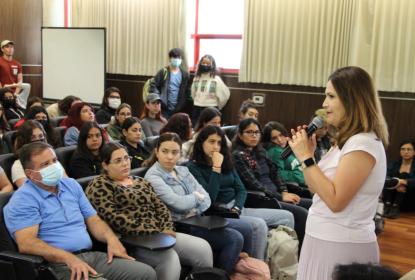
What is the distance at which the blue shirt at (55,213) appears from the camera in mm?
2129

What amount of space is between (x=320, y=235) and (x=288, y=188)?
2343 mm

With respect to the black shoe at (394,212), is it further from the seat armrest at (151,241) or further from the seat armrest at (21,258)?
the seat armrest at (21,258)

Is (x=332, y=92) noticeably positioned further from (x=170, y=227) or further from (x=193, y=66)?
(x=193, y=66)

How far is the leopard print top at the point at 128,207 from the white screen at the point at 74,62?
484 cm

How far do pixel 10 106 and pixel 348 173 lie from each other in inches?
183

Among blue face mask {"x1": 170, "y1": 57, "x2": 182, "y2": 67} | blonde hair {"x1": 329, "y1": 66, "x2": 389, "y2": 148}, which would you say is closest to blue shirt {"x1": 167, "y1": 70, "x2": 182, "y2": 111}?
blue face mask {"x1": 170, "y1": 57, "x2": 182, "y2": 67}

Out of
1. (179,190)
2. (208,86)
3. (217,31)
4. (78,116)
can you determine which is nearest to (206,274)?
(179,190)

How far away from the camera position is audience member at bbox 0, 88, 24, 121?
5.16 m

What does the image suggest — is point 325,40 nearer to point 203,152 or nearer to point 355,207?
point 203,152

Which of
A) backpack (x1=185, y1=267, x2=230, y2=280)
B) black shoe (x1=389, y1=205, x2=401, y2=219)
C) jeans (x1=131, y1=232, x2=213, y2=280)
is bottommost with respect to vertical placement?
black shoe (x1=389, y1=205, x2=401, y2=219)

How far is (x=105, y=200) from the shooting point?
98.0 inches

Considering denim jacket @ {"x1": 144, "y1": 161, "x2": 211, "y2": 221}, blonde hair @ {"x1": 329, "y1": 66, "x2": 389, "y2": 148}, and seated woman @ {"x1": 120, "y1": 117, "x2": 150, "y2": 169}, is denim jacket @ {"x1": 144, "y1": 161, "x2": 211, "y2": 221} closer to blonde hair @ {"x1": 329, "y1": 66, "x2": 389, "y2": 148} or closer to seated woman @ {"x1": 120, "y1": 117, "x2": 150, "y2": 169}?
seated woman @ {"x1": 120, "y1": 117, "x2": 150, "y2": 169}

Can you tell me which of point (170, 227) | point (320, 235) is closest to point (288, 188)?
point (170, 227)

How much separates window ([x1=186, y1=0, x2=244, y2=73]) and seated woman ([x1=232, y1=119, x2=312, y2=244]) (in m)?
2.91
